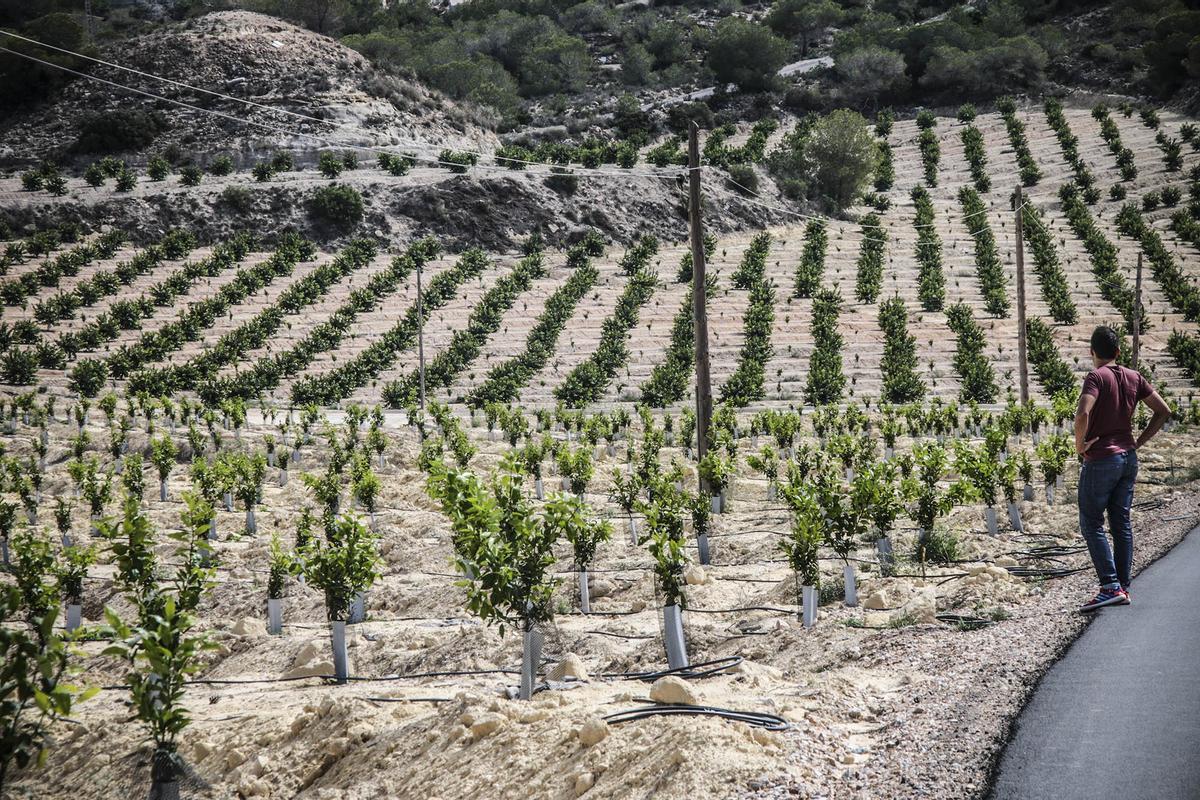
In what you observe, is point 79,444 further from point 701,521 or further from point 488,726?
point 488,726

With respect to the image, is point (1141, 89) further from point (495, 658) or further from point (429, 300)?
point (495, 658)

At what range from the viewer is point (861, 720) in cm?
627

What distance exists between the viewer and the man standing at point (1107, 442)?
7.08 meters

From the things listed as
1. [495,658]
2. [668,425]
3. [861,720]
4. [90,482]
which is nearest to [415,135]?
[668,425]

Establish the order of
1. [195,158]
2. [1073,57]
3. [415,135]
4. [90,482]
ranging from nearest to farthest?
[90,482]
[195,158]
[415,135]
[1073,57]

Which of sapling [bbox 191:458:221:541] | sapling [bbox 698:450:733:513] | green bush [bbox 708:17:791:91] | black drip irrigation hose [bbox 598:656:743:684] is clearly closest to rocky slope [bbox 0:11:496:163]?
green bush [bbox 708:17:791:91]

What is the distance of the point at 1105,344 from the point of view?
7152mm

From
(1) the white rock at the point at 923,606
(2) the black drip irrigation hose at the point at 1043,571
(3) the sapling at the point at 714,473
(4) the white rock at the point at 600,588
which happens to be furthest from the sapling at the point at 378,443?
(2) the black drip irrigation hose at the point at 1043,571

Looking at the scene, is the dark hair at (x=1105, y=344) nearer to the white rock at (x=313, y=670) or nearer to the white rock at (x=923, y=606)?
the white rock at (x=923, y=606)

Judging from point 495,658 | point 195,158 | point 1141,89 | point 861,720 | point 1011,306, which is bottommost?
point 495,658

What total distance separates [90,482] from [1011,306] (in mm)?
42598

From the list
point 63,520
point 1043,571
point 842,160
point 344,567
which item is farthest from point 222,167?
point 1043,571

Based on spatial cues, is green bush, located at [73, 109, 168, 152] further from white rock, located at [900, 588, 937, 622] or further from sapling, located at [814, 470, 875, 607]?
white rock, located at [900, 588, 937, 622]

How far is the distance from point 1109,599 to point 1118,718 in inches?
97.8
